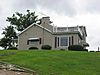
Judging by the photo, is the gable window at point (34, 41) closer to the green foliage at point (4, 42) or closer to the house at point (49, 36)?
the house at point (49, 36)

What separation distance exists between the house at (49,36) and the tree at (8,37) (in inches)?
634

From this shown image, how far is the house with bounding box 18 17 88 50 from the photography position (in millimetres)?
59406

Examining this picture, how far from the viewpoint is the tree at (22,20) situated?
82312mm

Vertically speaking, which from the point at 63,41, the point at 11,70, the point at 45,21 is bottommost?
the point at 11,70

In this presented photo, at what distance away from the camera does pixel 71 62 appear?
1130 inches

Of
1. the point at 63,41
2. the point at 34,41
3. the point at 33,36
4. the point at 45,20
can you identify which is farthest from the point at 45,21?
the point at 63,41

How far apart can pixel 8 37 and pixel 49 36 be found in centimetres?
2226

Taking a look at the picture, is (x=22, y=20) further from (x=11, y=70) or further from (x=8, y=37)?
(x=11, y=70)

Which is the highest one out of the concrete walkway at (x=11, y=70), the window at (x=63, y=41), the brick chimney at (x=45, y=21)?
the brick chimney at (x=45, y=21)

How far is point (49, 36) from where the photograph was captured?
6062cm

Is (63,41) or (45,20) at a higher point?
(45,20)

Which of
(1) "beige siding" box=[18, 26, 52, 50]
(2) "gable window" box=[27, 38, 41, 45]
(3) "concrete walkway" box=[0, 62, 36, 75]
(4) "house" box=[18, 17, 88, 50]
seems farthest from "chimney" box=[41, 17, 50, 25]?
(3) "concrete walkway" box=[0, 62, 36, 75]

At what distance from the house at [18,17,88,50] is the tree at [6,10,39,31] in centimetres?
1907

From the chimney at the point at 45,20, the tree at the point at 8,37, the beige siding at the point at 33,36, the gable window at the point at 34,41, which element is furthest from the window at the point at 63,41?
the tree at the point at 8,37
